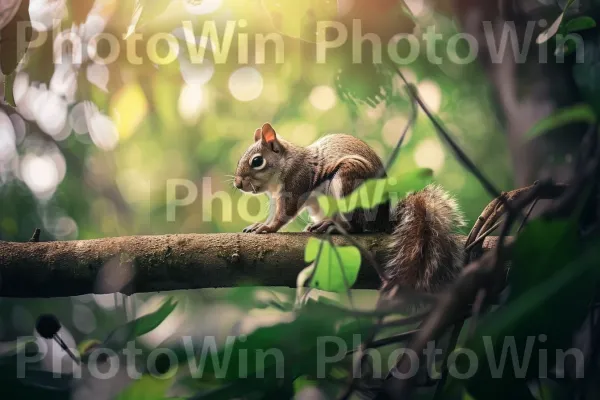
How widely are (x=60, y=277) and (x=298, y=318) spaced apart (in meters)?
0.47

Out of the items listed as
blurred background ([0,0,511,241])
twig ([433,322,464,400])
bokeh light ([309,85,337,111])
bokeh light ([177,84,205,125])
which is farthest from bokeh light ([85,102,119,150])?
twig ([433,322,464,400])

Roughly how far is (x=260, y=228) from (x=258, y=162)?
16 centimetres

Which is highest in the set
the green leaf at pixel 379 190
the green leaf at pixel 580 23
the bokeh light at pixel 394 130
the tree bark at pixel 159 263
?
the green leaf at pixel 580 23

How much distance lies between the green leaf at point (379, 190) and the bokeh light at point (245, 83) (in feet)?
1.63

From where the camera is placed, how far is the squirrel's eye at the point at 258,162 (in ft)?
3.03

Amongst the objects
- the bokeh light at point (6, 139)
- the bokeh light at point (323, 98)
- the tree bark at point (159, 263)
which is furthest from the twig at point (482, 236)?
the bokeh light at point (6, 139)

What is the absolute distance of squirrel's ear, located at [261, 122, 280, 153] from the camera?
0.89 metres

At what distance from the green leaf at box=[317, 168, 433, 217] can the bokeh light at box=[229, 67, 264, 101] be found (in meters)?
0.50

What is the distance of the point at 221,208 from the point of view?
3.02 feet

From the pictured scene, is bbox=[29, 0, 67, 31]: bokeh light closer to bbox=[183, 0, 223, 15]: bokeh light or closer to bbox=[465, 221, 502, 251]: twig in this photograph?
bbox=[183, 0, 223, 15]: bokeh light

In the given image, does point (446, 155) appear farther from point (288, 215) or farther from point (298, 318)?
point (298, 318)

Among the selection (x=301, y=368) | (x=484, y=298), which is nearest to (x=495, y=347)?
(x=484, y=298)

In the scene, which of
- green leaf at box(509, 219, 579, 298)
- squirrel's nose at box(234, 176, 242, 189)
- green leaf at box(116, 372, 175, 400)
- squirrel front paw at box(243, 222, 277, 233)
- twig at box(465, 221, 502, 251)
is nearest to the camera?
green leaf at box(509, 219, 579, 298)

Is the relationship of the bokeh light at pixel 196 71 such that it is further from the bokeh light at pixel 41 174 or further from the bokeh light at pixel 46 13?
the bokeh light at pixel 41 174
